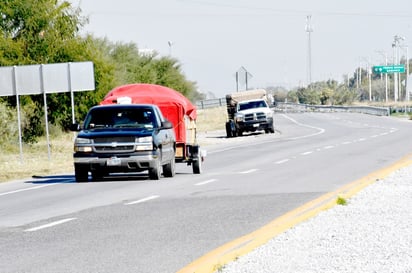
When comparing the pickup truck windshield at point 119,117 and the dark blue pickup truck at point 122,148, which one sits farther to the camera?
the pickup truck windshield at point 119,117

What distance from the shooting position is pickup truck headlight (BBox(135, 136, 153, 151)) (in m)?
23.3

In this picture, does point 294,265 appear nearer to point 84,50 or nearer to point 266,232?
point 266,232

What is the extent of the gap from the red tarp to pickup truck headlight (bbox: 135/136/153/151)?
3.87 metres

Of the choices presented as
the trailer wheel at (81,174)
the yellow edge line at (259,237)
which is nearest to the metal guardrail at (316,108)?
the trailer wheel at (81,174)

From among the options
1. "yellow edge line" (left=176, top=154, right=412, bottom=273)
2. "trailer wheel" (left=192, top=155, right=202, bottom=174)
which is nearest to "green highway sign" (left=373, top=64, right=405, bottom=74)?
"trailer wheel" (left=192, top=155, right=202, bottom=174)

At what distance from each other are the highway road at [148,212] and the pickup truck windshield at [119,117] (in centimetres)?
130

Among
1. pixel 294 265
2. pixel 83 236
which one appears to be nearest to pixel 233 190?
pixel 83 236

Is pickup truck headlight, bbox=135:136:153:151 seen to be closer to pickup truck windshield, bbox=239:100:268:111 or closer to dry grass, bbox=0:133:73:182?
dry grass, bbox=0:133:73:182

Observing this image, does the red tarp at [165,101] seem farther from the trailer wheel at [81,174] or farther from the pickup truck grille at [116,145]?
the pickup truck grille at [116,145]

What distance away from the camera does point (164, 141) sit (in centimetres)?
2428

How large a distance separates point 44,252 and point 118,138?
11.9 meters

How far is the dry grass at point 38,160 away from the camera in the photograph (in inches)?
1174

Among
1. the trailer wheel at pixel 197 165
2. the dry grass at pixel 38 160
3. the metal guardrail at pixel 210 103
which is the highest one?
the trailer wheel at pixel 197 165

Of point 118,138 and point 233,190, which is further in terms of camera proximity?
point 118,138
